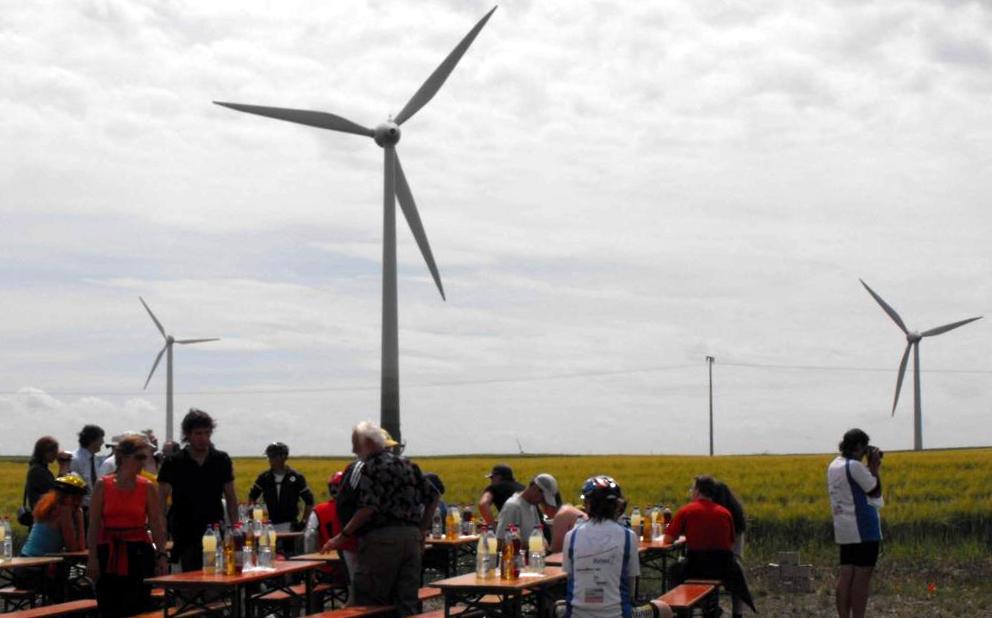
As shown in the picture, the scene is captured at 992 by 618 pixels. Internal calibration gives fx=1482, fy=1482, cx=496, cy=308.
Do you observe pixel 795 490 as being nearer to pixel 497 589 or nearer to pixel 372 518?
pixel 497 589

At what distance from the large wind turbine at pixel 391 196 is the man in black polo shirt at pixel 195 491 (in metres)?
11.1

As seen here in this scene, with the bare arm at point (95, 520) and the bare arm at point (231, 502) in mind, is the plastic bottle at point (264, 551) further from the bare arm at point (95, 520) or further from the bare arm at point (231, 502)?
the bare arm at point (95, 520)

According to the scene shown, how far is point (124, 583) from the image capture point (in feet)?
32.2

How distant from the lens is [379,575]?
9.93 m

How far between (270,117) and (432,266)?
13.3ft

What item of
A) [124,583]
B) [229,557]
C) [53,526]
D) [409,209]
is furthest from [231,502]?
[409,209]

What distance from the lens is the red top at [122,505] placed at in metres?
9.67

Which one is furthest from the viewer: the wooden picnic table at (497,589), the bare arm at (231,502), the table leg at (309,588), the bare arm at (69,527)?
the bare arm at (69,527)

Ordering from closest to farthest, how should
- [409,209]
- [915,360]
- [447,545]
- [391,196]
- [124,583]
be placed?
[124,583] → [447,545] → [391,196] → [409,209] → [915,360]

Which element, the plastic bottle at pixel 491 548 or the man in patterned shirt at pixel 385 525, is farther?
the plastic bottle at pixel 491 548

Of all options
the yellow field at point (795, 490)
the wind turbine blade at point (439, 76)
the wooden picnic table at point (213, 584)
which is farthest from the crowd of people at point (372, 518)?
the wind turbine blade at point (439, 76)

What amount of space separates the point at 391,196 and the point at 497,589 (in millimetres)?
15033

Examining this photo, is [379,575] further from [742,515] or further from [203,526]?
[742,515]

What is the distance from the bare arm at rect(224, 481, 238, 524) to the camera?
448 inches
